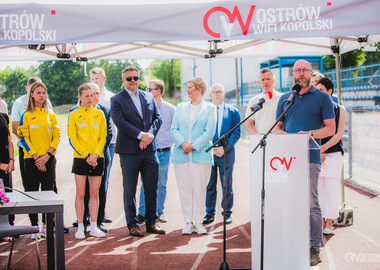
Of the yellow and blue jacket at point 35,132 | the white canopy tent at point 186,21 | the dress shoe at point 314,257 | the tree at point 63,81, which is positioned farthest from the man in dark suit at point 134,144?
the tree at point 63,81

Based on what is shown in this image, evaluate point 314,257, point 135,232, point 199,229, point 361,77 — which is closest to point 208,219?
point 199,229

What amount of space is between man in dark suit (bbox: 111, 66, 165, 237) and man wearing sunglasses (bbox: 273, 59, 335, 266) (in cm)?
222

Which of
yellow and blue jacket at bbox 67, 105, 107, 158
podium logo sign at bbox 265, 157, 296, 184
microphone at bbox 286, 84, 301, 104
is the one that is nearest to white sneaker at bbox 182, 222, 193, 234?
yellow and blue jacket at bbox 67, 105, 107, 158

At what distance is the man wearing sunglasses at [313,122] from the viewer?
5.27m

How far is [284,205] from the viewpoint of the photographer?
471 centimetres

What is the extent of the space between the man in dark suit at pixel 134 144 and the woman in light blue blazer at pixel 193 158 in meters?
0.38

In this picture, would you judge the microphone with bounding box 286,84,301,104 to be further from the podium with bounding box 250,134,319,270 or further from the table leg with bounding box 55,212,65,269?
the table leg with bounding box 55,212,65,269

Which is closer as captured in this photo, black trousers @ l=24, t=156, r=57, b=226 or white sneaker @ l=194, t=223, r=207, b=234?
black trousers @ l=24, t=156, r=57, b=226

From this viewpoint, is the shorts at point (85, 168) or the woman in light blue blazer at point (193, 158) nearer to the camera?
the shorts at point (85, 168)

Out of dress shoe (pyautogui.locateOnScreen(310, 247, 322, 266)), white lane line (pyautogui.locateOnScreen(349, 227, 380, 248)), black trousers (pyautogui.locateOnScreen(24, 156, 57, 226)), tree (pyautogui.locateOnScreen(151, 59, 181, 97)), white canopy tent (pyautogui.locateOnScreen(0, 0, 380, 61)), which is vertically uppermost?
tree (pyautogui.locateOnScreen(151, 59, 181, 97))

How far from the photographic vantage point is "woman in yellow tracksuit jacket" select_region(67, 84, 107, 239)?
21.7ft

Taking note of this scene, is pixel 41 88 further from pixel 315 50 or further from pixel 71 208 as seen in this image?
pixel 315 50

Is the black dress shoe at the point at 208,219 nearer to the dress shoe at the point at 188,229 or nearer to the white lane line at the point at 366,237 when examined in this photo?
the dress shoe at the point at 188,229

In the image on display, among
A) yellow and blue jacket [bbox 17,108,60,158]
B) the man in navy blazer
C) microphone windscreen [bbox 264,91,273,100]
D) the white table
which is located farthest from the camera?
the man in navy blazer
